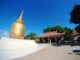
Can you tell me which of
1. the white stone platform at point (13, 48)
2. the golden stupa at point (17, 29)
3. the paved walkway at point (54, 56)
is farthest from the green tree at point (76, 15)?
the golden stupa at point (17, 29)

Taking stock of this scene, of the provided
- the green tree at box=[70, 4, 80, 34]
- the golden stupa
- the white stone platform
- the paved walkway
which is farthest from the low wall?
the green tree at box=[70, 4, 80, 34]

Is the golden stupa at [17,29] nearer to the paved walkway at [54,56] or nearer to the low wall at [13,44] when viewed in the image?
the low wall at [13,44]

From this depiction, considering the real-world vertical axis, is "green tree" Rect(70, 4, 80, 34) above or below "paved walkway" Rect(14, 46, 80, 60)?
above

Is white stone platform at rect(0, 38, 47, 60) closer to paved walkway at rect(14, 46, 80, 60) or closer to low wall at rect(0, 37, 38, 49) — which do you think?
low wall at rect(0, 37, 38, 49)

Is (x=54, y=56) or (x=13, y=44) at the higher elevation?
(x=13, y=44)

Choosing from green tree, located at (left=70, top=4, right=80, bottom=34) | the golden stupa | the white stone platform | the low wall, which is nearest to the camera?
the white stone platform

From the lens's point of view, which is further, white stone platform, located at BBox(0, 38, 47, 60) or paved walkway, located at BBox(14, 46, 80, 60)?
white stone platform, located at BBox(0, 38, 47, 60)

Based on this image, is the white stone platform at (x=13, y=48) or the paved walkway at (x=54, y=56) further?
the white stone platform at (x=13, y=48)

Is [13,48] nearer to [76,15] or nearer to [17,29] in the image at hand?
[17,29]

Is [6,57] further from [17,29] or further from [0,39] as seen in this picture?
[17,29]

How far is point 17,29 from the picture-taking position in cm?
951

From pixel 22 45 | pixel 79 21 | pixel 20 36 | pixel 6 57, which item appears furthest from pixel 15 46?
pixel 79 21

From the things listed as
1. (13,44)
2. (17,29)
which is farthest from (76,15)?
(13,44)

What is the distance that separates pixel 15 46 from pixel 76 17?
160 inches
